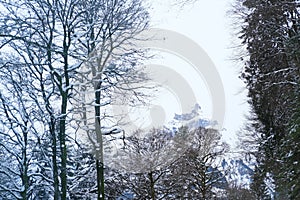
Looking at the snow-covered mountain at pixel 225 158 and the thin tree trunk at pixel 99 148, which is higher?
the snow-covered mountain at pixel 225 158

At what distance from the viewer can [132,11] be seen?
8.88 m

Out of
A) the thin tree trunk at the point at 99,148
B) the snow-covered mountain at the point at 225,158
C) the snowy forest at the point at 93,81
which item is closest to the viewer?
the snowy forest at the point at 93,81

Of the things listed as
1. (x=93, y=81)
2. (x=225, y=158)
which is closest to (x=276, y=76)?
(x=93, y=81)

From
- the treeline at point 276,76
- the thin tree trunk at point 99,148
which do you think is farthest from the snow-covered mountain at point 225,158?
the thin tree trunk at point 99,148

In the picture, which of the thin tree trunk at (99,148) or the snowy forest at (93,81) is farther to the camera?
the thin tree trunk at (99,148)

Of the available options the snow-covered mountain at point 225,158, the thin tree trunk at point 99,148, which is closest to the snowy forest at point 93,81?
the thin tree trunk at point 99,148

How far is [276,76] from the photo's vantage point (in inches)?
393

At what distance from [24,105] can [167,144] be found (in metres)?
8.71

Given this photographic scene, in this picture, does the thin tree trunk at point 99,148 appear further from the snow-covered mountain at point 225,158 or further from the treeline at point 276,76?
the snow-covered mountain at point 225,158

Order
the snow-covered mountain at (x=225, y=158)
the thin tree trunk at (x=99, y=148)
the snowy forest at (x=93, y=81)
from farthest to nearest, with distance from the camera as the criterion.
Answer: the snow-covered mountain at (x=225, y=158), the thin tree trunk at (x=99, y=148), the snowy forest at (x=93, y=81)

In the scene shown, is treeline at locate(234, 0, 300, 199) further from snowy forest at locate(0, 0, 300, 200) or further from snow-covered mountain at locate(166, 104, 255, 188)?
snow-covered mountain at locate(166, 104, 255, 188)

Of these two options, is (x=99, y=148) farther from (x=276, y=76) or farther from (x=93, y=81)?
(x=276, y=76)

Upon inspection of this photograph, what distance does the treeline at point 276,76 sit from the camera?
26.2ft

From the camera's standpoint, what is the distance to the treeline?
7996mm
